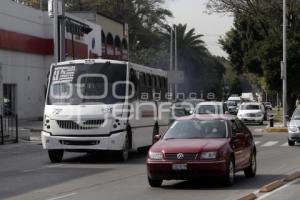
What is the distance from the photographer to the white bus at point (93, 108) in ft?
68.2

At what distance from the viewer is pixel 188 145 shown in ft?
47.1

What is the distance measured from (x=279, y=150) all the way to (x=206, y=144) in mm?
12043

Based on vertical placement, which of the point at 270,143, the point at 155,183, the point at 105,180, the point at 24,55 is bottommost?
the point at 270,143

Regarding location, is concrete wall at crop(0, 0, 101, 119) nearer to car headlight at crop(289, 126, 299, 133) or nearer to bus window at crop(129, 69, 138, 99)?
car headlight at crop(289, 126, 299, 133)

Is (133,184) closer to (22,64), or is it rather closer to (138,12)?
(22,64)

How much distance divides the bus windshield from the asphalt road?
186 cm

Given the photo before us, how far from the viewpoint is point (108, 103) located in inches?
834

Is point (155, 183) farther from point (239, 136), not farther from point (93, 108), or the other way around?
point (93, 108)

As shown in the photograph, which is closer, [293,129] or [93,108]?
[93,108]

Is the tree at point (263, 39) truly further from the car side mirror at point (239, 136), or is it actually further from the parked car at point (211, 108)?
the car side mirror at point (239, 136)

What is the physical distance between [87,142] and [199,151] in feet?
23.8

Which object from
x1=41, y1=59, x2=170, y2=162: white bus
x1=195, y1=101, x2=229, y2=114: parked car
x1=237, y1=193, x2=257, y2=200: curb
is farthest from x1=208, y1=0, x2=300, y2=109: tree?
x1=237, y1=193, x2=257, y2=200: curb

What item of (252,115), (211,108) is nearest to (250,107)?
(252,115)

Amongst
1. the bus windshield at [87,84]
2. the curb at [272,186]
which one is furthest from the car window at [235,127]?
the bus windshield at [87,84]
